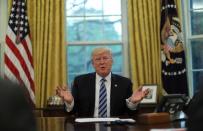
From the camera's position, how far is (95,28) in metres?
4.89

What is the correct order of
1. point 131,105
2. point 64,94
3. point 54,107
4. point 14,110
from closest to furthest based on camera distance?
point 14,110 < point 64,94 < point 131,105 < point 54,107

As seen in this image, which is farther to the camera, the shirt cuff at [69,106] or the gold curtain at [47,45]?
the gold curtain at [47,45]

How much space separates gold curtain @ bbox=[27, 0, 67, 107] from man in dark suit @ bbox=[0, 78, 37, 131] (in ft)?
13.5

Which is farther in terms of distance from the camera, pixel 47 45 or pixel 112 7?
pixel 112 7

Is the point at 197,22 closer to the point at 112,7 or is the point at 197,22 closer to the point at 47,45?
the point at 112,7

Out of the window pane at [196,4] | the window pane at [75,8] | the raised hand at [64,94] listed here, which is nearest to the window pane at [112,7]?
the window pane at [75,8]

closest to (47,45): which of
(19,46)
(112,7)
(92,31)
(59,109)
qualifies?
(19,46)

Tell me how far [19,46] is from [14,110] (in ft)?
13.9

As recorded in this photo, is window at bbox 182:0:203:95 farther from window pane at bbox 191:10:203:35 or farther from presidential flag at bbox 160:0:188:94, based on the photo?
presidential flag at bbox 160:0:188:94

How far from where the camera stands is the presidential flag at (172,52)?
4441mm

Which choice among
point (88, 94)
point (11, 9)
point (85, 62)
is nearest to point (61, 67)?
point (85, 62)

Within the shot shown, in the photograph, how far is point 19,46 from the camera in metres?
4.48

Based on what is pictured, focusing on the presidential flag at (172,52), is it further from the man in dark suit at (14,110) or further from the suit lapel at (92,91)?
the man in dark suit at (14,110)

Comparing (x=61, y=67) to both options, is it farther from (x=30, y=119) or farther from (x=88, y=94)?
(x=30, y=119)
